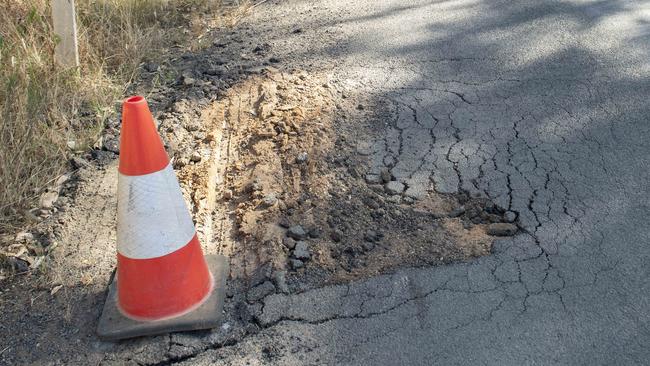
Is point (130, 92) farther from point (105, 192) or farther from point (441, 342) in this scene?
point (441, 342)

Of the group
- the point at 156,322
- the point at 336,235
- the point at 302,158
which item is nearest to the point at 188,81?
the point at 302,158

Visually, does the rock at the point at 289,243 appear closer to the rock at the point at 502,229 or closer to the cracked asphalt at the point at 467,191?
the cracked asphalt at the point at 467,191

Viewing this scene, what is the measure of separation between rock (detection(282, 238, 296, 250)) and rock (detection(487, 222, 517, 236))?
1.05 meters

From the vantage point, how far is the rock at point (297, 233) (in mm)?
3531

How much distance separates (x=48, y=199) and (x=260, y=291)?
1577 millimetres

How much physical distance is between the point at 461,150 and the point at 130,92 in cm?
255

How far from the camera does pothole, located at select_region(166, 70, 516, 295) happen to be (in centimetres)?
341

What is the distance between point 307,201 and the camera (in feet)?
12.4

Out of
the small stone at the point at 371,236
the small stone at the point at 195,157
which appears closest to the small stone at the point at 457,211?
the small stone at the point at 371,236

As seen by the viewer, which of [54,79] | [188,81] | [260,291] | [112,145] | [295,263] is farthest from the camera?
[188,81]

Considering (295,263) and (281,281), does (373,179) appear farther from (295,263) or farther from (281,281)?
(281,281)

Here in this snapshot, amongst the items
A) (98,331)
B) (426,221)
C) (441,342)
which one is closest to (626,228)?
(426,221)

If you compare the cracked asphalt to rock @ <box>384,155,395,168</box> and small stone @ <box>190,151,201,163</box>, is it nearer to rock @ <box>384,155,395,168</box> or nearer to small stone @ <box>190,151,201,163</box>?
rock @ <box>384,155,395,168</box>

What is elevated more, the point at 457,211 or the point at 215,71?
the point at 215,71
